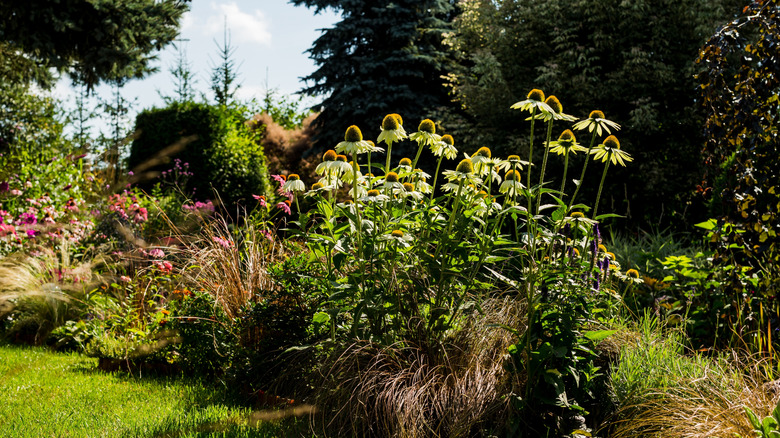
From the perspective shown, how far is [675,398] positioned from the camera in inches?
101

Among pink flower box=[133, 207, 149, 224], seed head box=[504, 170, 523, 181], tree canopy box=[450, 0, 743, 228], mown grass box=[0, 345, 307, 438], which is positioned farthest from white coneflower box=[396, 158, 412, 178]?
tree canopy box=[450, 0, 743, 228]

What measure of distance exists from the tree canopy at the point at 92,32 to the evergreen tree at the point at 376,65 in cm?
400

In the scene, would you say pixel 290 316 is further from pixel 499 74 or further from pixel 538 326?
pixel 499 74

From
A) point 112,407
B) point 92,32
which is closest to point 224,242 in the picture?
point 112,407

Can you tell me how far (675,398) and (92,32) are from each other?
939 centimetres

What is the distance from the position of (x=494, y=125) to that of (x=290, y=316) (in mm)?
9295

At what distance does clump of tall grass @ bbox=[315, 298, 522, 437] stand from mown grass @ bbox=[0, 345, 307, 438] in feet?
1.00

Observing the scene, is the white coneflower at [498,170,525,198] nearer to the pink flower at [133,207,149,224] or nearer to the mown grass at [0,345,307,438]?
the mown grass at [0,345,307,438]

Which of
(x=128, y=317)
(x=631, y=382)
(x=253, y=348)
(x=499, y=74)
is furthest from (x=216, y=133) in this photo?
(x=631, y=382)

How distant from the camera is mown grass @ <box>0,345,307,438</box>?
2834 millimetres

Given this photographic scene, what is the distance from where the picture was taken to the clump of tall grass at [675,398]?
244cm

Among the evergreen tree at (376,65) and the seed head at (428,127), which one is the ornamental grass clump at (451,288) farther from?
the evergreen tree at (376,65)

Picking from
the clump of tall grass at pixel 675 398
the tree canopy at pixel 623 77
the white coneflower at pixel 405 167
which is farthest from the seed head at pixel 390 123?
the tree canopy at pixel 623 77

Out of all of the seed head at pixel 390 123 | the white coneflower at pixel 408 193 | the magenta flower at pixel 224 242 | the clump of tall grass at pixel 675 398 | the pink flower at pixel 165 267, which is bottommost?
the clump of tall grass at pixel 675 398
